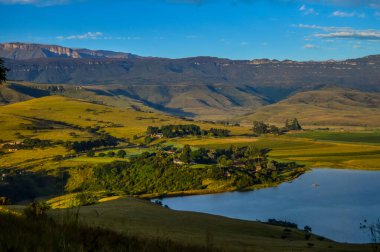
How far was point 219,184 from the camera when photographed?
114 metres

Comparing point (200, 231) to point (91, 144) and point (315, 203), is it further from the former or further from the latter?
point (91, 144)

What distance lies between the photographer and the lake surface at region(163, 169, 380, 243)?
70.6 meters

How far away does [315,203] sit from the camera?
287ft

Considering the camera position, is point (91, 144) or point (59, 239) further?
point (91, 144)

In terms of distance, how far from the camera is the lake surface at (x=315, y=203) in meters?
70.6

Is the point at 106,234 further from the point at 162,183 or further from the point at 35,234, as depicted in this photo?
the point at 162,183

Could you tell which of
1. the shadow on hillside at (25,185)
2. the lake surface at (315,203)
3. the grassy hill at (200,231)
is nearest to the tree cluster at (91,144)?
the shadow on hillside at (25,185)

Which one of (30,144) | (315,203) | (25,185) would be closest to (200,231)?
(315,203)

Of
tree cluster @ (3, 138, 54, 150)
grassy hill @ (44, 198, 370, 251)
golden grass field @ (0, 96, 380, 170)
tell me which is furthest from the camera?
tree cluster @ (3, 138, 54, 150)

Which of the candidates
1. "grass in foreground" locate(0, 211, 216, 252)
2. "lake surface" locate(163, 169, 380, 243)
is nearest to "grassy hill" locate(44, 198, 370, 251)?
"grass in foreground" locate(0, 211, 216, 252)

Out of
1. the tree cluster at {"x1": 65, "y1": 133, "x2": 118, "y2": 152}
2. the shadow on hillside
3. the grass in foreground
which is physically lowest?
the shadow on hillside

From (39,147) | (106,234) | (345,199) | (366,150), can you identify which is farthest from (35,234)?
(366,150)

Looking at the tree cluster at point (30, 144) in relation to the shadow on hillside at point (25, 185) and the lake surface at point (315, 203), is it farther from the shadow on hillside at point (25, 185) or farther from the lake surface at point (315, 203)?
the lake surface at point (315, 203)

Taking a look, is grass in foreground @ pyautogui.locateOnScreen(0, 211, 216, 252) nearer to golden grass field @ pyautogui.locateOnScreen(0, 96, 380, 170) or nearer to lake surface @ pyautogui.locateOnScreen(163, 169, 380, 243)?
lake surface @ pyautogui.locateOnScreen(163, 169, 380, 243)
